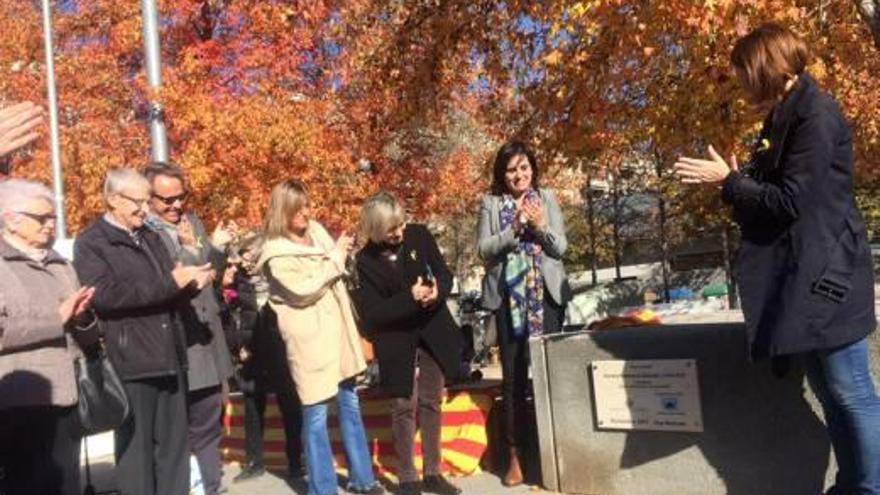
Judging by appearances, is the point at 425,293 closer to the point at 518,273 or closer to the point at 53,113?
the point at 518,273

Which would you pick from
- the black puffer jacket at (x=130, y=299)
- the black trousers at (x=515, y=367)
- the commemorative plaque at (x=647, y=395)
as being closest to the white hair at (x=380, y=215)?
the black trousers at (x=515, y=367)

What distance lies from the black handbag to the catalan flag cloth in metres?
2.25

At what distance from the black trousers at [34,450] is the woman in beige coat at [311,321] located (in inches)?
60.3

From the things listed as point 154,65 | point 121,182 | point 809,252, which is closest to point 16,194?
point 121,182

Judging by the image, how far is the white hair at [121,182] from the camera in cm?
443

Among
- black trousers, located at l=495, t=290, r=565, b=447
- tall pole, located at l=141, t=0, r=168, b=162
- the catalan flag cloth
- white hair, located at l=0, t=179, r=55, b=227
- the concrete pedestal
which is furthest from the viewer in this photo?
tall pole, located at l=141, t=0, r=168, b=162

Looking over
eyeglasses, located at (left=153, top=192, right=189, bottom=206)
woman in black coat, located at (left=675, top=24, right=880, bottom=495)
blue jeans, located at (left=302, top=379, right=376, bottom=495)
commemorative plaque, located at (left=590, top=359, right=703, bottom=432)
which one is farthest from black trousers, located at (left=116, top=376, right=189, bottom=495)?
woman in black coat, located at (left=675, top=24, right=880, bottom=495)

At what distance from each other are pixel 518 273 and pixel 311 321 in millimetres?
1220

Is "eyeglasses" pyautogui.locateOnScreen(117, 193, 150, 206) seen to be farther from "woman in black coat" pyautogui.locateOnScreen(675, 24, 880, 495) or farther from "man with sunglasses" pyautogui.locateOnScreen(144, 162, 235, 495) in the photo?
"woman in black coat" pyautogui.locateOnScreen(675, 24, 880, 495)

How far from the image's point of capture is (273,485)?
20.4ft

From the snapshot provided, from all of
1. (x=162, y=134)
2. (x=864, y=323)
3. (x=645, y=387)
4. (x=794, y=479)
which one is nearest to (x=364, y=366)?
(x=645, y=387)

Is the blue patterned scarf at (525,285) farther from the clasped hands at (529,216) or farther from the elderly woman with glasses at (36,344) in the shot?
the elderly woman with glasses at (36,344)

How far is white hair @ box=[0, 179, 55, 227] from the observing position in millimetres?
3920

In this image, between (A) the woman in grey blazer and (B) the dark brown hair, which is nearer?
(A) the woman in grey blazer
